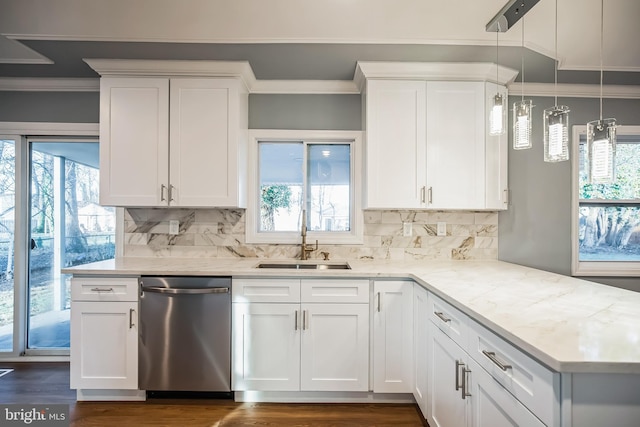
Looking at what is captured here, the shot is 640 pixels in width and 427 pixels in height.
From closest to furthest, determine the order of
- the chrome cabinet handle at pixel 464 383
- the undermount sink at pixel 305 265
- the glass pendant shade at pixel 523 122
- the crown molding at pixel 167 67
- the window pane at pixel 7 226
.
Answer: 1. the chrome cabinet handle at pixel 464 383
2. the glass pendant shade at pixel 523 122
3. the crown molding at pixel 167 67
4. the undermount sink at pixel 305 265
5. the window pane at pixel 7 226

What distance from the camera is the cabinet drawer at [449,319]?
57.9 inches

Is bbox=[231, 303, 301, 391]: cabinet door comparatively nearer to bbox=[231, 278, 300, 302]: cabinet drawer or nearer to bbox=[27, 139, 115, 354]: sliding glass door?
bbox=[231, 278, 300, 302]: cabinet drawer

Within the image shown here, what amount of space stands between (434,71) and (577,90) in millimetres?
1365

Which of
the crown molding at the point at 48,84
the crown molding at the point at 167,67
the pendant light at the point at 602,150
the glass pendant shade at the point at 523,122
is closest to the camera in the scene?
the pendant light at the point at 602,150

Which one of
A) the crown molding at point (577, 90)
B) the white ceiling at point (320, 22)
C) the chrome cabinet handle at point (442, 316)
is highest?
the white ceiling at point (320, 22)

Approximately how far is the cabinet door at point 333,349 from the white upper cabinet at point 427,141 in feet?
2.79

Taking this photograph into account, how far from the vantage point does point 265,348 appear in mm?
2254

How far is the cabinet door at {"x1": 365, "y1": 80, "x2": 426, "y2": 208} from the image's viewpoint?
8.36 feet

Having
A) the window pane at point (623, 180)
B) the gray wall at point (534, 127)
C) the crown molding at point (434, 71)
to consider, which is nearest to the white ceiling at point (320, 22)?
the crown molding at point (434, 71)

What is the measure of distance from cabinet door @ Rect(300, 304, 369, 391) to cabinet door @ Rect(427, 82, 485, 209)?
41.8 inches

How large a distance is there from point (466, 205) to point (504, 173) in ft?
1.31

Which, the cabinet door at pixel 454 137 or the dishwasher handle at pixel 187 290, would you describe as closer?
the dishwasher handle at pixel 187 290

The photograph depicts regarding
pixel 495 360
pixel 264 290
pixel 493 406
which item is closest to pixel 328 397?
pixel 264 290

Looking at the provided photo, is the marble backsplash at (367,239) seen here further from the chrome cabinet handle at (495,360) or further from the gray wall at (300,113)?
the chrome cabinet handle at (495,360)
